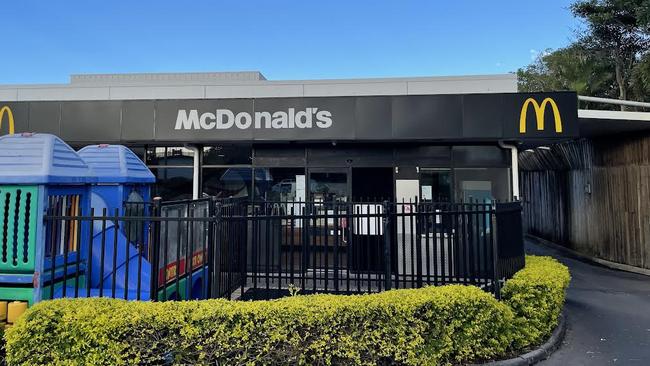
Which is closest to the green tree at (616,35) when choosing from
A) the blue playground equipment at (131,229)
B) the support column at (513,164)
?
the support column at (513,164)

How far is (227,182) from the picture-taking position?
10.1 m

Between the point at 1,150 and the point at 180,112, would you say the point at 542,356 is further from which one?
the point at 180,112

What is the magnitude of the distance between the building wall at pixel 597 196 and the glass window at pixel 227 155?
1068cm

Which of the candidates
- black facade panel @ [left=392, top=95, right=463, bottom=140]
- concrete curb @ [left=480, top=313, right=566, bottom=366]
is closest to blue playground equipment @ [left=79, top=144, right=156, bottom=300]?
concrete curb @ [left=480, top=313, right=566, bottom=366]

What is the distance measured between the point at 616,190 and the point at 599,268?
2385 millimetres

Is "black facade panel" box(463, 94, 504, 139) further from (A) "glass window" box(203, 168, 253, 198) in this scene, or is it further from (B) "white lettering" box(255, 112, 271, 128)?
(A) "glass window" box(203, 168, 253, 198)

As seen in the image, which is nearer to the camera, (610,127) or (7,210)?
(7,210)

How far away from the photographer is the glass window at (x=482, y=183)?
9203 millimetres

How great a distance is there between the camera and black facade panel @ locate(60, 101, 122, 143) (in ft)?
29.7

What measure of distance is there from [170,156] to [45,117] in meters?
2.90

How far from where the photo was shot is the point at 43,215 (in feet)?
14.0

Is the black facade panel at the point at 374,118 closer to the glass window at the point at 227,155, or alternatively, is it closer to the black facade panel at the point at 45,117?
the glass window at the point at 227,155

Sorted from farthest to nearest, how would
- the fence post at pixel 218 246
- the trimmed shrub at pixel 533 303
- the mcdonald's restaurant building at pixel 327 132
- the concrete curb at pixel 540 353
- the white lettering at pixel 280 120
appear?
the white lettering at pixel 280 120 → the mcdonald's restaurant building at pixel 327 132 → the trimmed shrub at pixel 533 303 → the concrete curb at pixel 540 353 → the fence post at pixel 218 246

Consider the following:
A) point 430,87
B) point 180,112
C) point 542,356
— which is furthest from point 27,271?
point 430,87
